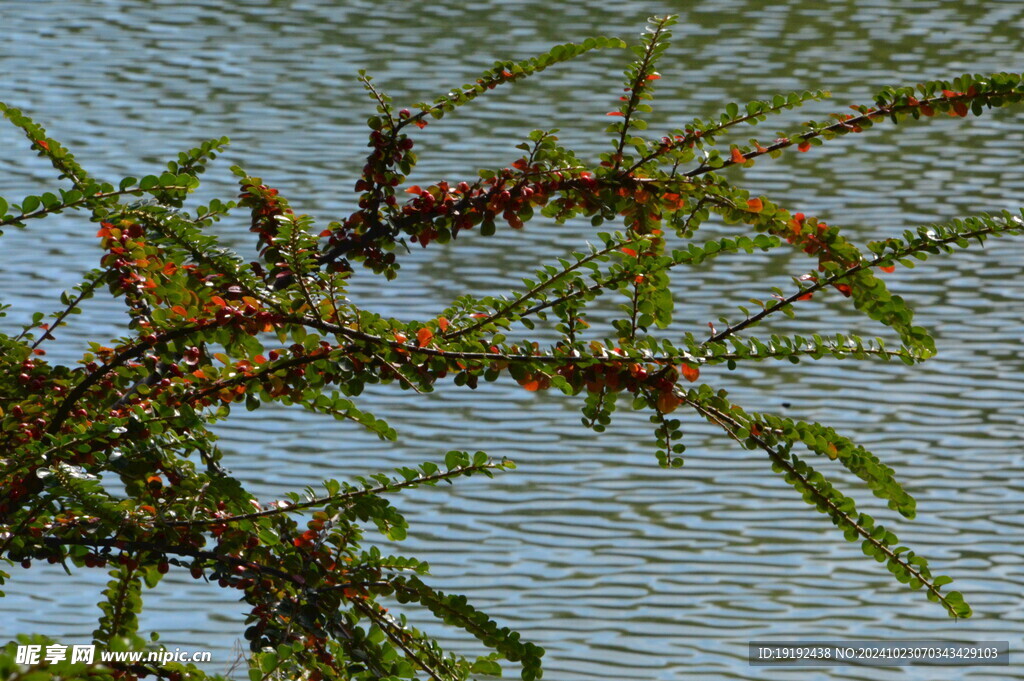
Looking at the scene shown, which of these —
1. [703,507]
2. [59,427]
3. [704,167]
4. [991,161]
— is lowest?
[703,507]

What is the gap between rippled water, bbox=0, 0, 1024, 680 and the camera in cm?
243

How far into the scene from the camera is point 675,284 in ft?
12.7

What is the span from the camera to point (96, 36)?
6801 millimetres

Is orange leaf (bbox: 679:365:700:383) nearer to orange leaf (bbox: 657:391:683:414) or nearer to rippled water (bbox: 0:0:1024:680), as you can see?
orange leaf (bbox: 657:391:683:414)

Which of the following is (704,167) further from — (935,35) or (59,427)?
(935,35)

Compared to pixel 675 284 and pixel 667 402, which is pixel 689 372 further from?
pixel 675 284

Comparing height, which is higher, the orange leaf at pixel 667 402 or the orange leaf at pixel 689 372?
the orange leaf at pixel 689 372

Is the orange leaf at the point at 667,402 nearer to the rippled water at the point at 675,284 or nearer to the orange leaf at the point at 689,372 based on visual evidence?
the orange leaf at the point at 689,372

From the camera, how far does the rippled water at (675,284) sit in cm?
243

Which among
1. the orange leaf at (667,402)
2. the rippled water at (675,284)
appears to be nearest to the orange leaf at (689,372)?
Result: the orange leaf at (667,402)

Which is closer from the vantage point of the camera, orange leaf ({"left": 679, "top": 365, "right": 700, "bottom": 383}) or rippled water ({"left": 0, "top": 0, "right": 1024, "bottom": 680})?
orange leaf ({"left": 679, "top": 365, "right": 700, "bottom": 383})

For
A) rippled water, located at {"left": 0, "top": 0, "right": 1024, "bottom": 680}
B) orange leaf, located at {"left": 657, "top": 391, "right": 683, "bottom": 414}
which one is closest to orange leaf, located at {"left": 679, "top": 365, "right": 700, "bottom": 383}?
orange leaf, located at {"left": 657, "top": 391, "right": 683, "bottom": 414}

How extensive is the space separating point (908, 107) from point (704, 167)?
0.66 feet

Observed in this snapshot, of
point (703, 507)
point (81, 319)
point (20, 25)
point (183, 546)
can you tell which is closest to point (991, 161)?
point (703, 507)
